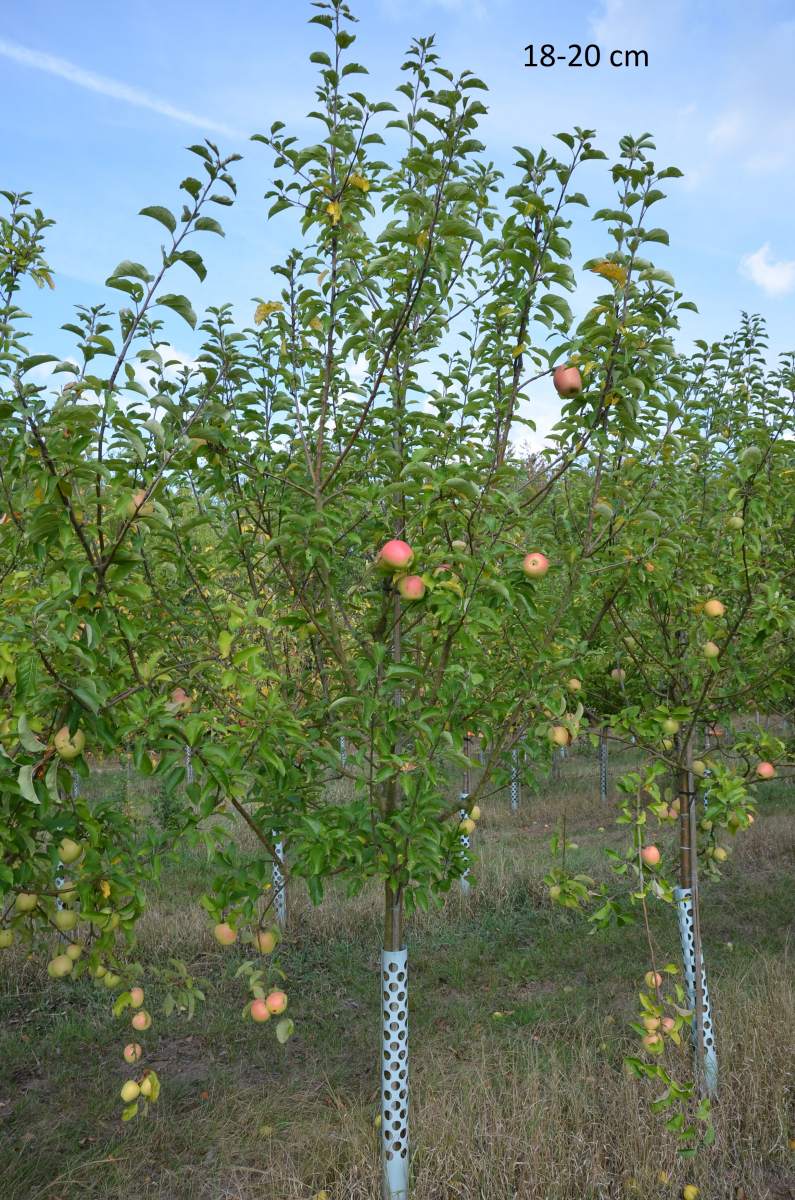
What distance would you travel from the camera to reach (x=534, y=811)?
11.8 metres

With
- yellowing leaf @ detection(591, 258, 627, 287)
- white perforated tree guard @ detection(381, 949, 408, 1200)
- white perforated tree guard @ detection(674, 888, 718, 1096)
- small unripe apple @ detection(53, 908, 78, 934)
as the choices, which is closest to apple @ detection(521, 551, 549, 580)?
yellowing leaf @ detection(591, 258, 627, 287)

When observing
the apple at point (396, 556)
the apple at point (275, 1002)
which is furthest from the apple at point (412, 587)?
the apple at point (275, 1002)

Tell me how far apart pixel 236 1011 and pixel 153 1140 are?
1.65 meters

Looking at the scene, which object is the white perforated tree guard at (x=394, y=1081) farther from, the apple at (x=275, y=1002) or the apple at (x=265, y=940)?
the apple at (x=265, y=940)

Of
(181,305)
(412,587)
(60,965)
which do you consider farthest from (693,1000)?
(181,305)

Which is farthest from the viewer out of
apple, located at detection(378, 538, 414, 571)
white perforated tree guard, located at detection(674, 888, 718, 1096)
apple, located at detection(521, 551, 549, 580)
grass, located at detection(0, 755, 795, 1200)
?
white perforated tree guard, located at detection(674, 888, 718, 1096)

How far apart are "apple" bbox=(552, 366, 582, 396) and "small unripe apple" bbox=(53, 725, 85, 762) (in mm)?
1988

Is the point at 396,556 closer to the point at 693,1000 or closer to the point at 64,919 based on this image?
the point at 64,919

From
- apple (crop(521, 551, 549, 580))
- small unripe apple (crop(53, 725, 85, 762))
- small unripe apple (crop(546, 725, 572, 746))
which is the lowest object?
small unripe apple (crop(546, 725, 572, 746))

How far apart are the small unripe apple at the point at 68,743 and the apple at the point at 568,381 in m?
1.99

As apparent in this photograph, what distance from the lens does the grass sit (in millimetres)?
3377

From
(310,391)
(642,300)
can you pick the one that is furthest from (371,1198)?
(642,300)

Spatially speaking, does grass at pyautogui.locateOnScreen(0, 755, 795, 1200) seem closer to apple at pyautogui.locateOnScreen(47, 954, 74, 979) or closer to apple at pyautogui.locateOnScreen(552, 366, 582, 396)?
apple at pyautogui.locateOnScreen(47, 954, 74, 979)

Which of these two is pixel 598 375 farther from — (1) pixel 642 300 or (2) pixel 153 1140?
(2) pixel 153 1140
